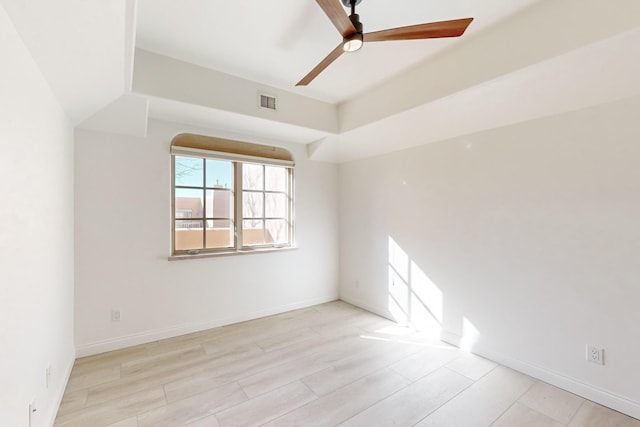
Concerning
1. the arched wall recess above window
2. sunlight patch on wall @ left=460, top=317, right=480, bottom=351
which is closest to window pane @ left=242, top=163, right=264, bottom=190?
the arched wall recess above window

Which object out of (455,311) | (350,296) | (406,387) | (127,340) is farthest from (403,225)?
(127,340)

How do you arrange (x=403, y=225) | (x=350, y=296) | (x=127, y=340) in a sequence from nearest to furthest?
(x=127, y=340) → (x=403, y=225) → (x=350, y=296)

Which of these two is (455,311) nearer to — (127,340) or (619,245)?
(619,245)

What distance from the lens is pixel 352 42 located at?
1.67 metres

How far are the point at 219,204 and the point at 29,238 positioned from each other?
6.52 ft

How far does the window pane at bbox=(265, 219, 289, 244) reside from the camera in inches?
150

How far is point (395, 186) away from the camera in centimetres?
346

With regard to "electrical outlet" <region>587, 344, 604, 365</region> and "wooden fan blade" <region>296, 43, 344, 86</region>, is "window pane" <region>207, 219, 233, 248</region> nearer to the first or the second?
"wooden fan blade" <region>296, 43, 344, 86</region>

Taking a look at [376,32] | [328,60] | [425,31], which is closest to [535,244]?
[425,31]

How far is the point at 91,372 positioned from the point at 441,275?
3.33m

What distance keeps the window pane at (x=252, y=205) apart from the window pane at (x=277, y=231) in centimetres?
21

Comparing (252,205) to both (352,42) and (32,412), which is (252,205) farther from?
(32,412)

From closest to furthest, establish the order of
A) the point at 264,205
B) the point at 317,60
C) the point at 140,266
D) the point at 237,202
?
the point at 317,60 → the point at 140,266 → the point at 237,202 → the point at 264,205

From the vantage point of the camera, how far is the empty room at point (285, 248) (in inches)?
62.4
